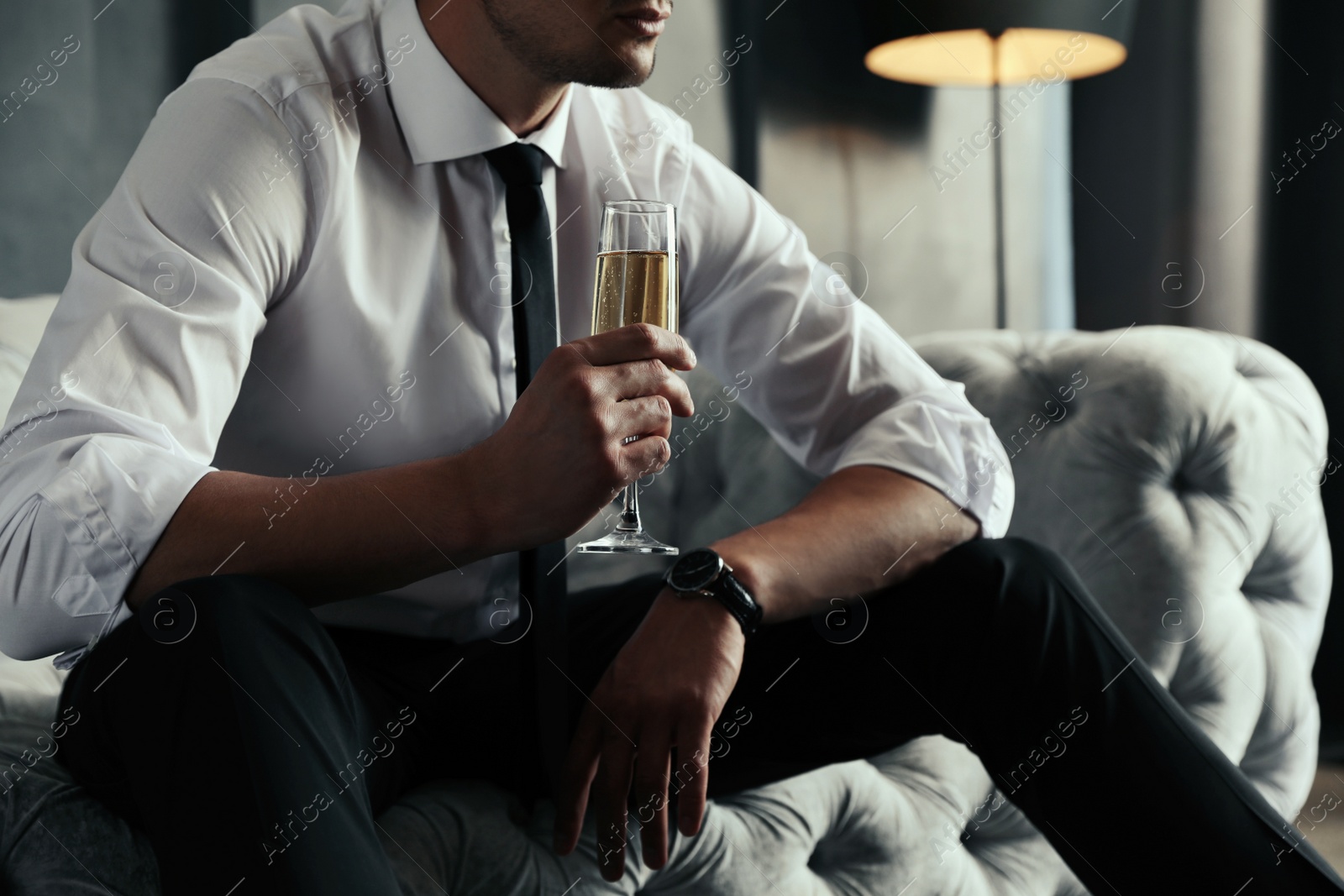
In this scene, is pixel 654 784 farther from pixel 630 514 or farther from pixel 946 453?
pixel 946 453

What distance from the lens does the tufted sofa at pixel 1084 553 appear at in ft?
3.05

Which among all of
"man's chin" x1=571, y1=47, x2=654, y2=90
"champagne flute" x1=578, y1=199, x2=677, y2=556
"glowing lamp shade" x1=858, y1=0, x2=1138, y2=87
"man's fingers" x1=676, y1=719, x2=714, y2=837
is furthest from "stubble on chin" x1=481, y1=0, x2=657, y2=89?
"glowing lamp shade" x1=858, y1=0, x2=1138, y2=87

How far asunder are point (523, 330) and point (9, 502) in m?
0.37

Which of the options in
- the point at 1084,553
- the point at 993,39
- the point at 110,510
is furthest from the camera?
the point at 993,39

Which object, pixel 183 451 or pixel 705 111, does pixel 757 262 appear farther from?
pixel 705 111

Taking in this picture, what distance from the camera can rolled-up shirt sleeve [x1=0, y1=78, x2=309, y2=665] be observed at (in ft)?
2.13

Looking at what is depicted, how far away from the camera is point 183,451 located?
0.71m

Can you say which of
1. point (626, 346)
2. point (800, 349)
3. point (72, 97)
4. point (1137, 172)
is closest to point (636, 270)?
point (626, 346)

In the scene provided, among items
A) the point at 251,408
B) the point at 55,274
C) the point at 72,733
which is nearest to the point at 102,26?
the point at 55,274

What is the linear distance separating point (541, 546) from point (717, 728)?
219 mm

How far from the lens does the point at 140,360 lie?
27.8 inches

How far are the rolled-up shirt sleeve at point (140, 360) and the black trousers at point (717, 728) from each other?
7cm

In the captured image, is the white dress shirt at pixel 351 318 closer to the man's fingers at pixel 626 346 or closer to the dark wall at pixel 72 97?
the man's fingers at pixel 626 346

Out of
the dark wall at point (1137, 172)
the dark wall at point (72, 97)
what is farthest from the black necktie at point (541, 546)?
the dark wall at point (1137, 172)
